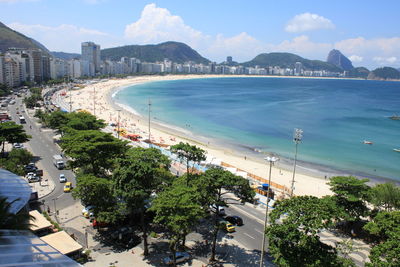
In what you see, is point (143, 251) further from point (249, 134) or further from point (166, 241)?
point (249, 134)

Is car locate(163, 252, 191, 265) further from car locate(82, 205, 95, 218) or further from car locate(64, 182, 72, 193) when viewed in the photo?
car locate(64, 182, 72, 193)

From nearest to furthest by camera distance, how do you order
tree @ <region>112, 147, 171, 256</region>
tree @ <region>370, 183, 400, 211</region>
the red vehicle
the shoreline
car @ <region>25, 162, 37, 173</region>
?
tree @ <region>112, 147, 171, 256</region>, the red vehicle, tree @ <region>370, 183, 400, 211</region>, car @ <region>25, 162, 37, 173</region>, the shoreline

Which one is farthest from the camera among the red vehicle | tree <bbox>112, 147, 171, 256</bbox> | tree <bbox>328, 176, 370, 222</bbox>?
tree <bbox>328, 176, 370, 222</bbox>

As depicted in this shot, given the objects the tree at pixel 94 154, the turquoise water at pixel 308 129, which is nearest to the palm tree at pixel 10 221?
the tree at pixel 94 154

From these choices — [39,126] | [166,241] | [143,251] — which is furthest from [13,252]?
[39,126]

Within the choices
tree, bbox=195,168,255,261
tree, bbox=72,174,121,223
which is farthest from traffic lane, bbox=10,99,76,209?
tree, bbox=195,168,255,261

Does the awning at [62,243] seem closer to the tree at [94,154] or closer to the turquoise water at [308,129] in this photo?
the tree at [94,154]
